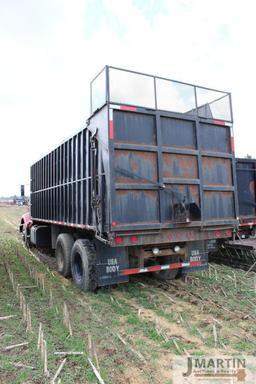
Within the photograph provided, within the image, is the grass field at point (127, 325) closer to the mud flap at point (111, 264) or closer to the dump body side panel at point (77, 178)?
the mud flap at point (111, 264)

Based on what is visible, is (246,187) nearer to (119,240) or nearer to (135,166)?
(135,166)

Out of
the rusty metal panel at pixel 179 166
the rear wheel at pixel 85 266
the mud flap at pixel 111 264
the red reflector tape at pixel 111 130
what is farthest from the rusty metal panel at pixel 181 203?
the rear wheel at pixel 85 266

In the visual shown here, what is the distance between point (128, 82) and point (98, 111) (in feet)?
2.50

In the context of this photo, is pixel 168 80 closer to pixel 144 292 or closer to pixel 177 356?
pixel 144 292

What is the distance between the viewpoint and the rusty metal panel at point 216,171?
21.0 ft

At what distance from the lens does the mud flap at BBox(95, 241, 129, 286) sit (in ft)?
19.5

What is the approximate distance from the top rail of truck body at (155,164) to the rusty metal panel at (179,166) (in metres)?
0.02

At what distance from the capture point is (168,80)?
6.26 metres

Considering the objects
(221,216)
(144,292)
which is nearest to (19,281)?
(144,292)

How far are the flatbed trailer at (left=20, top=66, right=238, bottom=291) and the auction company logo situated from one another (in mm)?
2255

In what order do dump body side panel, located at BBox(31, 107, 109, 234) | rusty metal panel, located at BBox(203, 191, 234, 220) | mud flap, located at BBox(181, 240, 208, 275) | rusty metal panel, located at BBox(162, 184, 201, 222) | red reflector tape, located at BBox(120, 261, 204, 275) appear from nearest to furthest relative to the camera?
dump body side panel, located at BBox(31, 107, 109, 234)
rusty metal panel, located at BBox(162, 184, 201, 222)
red reflector tape, located at BBox(120, 261, 204, 275)
rusty metal panel, located at BBox(203, 191, 234, 220)
mud flap, located at BBox(181, 240, 208, 275)

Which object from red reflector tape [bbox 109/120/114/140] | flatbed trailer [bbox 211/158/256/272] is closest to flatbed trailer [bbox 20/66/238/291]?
red reflector tape [bbox 109/120/114/140]

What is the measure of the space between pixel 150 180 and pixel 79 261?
2.37 metres

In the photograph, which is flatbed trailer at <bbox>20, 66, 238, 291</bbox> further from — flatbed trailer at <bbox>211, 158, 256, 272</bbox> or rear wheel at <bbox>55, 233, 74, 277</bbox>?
flatbed trailer at <bbox>211, 158, 256, 272</bbox>
